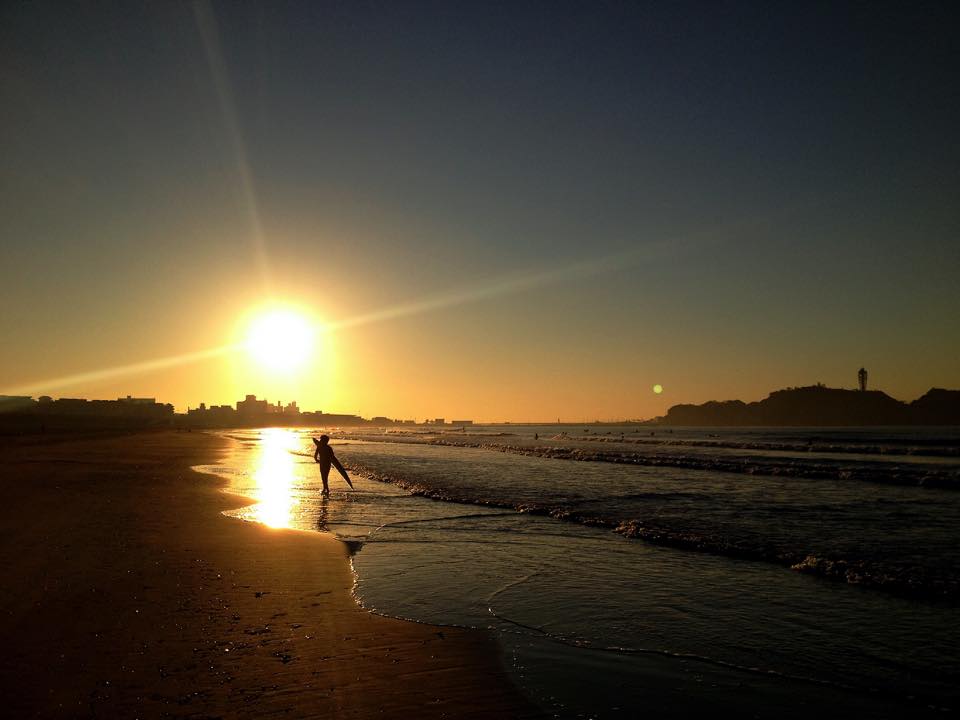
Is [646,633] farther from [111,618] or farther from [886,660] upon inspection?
[111,618]

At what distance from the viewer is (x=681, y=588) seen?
925cm

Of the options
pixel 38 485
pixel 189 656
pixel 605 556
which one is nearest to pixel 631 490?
pixel 605 556

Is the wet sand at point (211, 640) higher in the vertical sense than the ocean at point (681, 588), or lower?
higher

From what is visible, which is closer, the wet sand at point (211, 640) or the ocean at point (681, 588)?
the wet sand at point (211, 640)

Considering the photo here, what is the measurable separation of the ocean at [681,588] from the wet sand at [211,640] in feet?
2.18

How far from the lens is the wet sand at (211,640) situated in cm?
484

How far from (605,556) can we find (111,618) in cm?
885

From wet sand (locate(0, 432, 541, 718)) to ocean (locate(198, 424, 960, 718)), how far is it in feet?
2.18

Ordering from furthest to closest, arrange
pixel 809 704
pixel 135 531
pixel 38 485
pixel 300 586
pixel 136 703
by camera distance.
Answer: pixel 38 485 → pixel 135 531 → pixel 300 586 → pixel 809 704 → pixel 136 703

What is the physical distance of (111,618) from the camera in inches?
270

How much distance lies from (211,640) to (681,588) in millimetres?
7206

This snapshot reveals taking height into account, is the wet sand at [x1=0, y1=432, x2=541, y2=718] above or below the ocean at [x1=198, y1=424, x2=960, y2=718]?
above

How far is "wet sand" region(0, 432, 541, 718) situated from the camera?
15.9 ft

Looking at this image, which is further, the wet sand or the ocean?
the ocean
